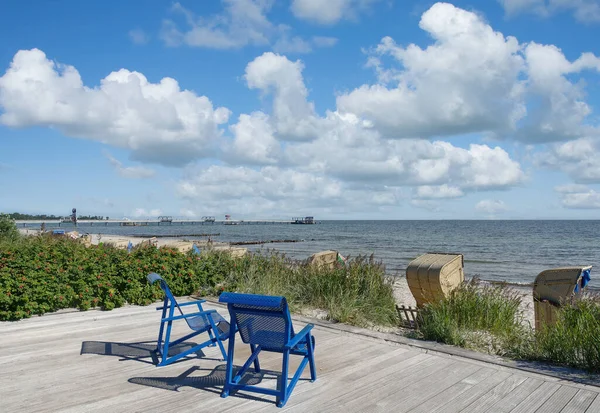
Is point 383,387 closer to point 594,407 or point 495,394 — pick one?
point 495,394

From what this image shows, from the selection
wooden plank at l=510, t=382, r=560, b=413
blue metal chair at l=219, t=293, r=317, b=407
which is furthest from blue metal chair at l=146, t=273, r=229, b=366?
wooden plank at l=510, t=382, r=560, b=413

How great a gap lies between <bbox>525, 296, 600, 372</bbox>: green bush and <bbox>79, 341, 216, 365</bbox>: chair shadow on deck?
336cm

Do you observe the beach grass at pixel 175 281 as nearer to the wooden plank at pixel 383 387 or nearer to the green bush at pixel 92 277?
the green bush at pixel 92 277

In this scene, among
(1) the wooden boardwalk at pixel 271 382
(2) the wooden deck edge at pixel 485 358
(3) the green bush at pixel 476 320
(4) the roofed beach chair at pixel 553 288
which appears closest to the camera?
(1) the wooden boardwalk at pixel 271 382

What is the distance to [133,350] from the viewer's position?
5.03 m

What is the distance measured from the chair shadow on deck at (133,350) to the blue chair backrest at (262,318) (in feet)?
4.28

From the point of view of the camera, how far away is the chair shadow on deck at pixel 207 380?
3.90 m

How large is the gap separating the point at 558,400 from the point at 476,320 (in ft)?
7.61

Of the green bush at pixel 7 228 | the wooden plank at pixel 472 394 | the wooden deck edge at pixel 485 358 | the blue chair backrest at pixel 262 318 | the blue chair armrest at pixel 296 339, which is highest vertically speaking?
the green bush at pixel 7 228

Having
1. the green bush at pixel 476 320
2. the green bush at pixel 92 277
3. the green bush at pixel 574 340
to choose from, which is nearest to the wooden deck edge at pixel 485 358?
the green bush at pixel 574 340

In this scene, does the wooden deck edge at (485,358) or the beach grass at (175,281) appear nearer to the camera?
the wooden deck edge at (485,358)

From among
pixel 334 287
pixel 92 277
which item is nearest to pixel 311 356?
pixel 334 287

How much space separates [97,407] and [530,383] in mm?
3473

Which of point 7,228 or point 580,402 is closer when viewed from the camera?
point 580,402
